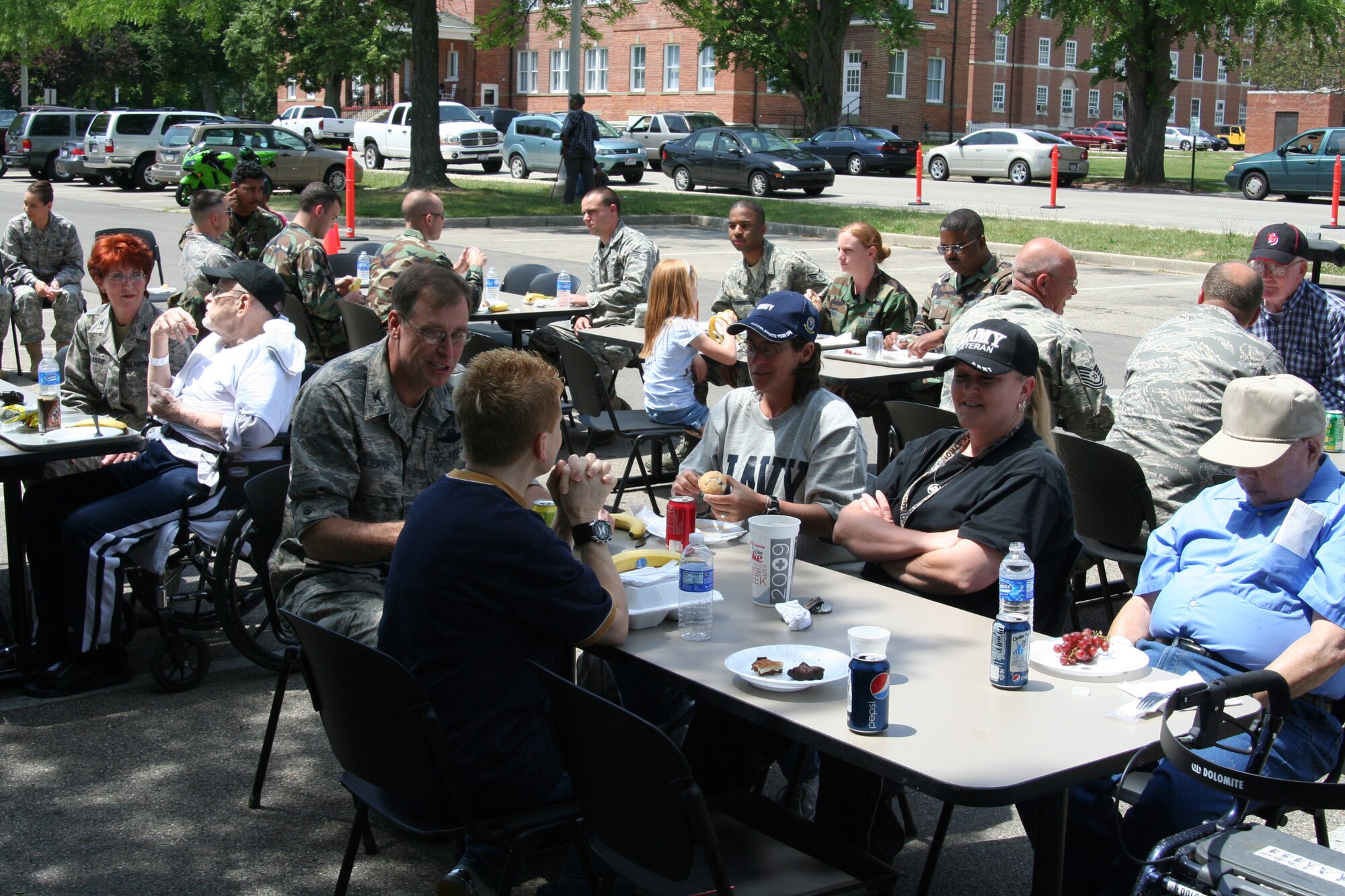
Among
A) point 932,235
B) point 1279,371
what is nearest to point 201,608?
point 1279,371

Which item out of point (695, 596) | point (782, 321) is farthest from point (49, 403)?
point (695, 596)

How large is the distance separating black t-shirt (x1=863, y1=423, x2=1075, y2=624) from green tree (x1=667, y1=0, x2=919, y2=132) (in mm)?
42180

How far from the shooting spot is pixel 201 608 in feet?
18.4

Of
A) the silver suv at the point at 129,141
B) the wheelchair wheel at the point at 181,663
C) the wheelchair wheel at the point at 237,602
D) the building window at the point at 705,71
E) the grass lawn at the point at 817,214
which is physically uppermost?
the building window at the point at 705,71

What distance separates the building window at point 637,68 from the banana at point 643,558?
5760 centimetres

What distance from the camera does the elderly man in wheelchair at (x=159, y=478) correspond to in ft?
16.2

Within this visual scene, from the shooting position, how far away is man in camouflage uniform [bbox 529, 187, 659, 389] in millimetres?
9391

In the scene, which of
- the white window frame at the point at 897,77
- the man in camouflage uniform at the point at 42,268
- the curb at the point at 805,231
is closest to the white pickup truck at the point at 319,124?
the curb at the point at 805,231

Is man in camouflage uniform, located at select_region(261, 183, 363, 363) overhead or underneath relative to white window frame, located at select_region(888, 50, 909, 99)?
underneath

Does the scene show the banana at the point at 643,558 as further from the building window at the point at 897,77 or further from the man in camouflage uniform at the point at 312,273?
the building window at the point at 897,77

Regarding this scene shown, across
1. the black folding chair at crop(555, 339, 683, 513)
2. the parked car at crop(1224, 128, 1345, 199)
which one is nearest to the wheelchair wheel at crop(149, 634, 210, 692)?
the black folding chair at crop(555, 339, 683, 513)

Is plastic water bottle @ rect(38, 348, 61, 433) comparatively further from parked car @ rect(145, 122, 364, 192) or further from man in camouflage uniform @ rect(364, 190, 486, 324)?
parked car @ rect(145, 122, 364, 192)

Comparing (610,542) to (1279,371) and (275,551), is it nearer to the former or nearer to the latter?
(275,551)

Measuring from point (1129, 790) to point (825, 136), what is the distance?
3752 cm
